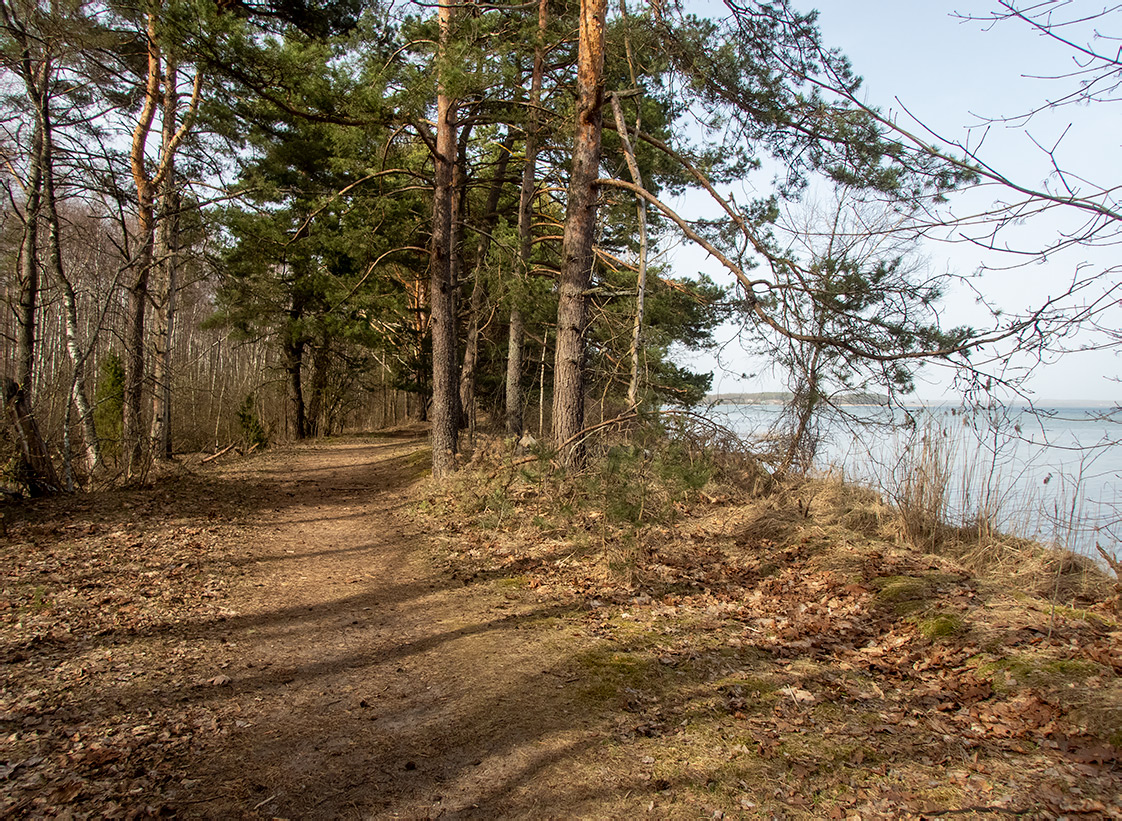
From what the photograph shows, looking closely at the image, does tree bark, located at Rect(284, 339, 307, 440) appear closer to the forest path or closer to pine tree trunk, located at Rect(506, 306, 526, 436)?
pine tree trunk, located at Rect(506, 306, 526, 436)

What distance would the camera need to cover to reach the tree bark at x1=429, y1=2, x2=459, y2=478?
9359 mm

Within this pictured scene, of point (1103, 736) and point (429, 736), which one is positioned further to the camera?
point (429, 736)

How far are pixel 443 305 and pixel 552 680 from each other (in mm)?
7005

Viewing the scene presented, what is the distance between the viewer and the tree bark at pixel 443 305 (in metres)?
9.36

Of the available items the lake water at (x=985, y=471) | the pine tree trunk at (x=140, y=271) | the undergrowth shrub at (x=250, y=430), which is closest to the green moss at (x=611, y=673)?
the lake water at (x=985, y=471)

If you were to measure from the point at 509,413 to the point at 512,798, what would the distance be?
10016 millimetres

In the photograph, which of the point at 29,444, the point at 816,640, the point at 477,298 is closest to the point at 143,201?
the point at 29,444

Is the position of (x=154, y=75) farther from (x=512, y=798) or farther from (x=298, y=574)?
(x=512, y=798)

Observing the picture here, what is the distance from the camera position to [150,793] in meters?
2.62

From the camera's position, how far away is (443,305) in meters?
9.66

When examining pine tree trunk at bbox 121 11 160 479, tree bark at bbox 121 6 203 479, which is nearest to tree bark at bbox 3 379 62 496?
pine tree trunk at bbox 121 11 160 479

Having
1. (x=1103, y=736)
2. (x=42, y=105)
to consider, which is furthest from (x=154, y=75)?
(x=1103, y=736)

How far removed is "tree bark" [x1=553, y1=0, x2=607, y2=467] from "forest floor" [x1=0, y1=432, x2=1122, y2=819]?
1.67 m

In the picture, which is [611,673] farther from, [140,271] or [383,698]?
[140,271]
